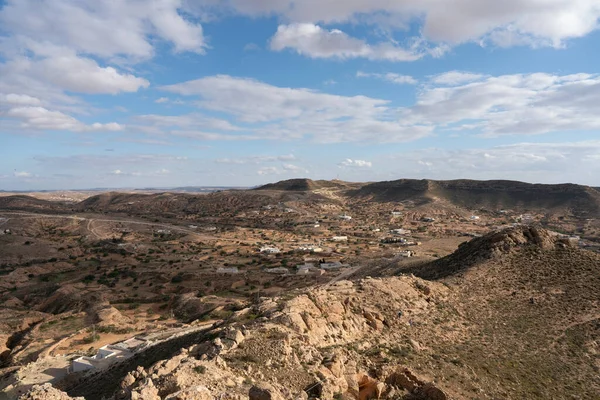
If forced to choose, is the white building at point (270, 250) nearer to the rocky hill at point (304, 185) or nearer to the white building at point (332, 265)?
the white building at point (332, 265)

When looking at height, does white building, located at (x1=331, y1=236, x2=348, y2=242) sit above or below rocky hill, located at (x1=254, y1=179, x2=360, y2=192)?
below

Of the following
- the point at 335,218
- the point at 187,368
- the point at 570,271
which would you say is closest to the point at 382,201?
the point at 335,218

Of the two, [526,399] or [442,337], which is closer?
[526,399]

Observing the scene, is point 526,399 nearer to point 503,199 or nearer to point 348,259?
point 348,259

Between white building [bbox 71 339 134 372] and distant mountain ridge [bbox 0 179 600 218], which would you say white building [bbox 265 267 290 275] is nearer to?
white building [bbox 71 339 134 372]

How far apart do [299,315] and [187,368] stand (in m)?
5.52

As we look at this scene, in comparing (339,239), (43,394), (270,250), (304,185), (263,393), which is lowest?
(270,250)

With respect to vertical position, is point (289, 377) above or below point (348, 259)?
above

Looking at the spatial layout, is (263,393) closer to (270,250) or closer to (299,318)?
(299,318)

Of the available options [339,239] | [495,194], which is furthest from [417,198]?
[339,239]

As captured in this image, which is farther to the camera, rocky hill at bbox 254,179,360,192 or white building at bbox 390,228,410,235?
rocky hill at bbox 254,179,360,192

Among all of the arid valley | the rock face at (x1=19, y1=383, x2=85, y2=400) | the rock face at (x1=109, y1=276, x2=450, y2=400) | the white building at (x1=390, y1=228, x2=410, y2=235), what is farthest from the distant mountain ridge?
the rock face at (x1=19, y1=383, x2=85, y2=400)

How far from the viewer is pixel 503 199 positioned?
5022 inches

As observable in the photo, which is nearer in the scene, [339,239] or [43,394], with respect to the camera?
[43,394]
